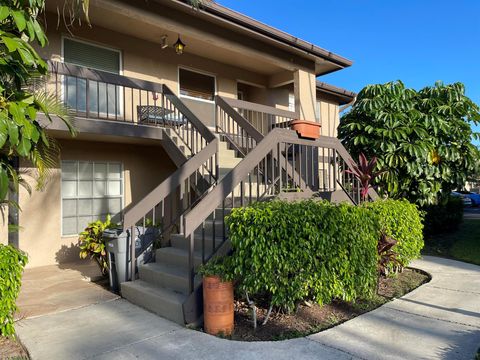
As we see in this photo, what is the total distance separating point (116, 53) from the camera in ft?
29.5

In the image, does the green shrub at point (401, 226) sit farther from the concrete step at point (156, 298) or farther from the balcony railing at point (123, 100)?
the balcony railing at point (123, 100)

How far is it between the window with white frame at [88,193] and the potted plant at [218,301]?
5.27 metres

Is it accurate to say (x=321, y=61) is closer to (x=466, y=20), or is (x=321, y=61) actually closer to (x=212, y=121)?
(x=212, y=121)

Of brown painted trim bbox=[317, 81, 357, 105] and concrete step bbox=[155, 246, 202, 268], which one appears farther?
brown painted trim bbox=[317, 81, 357, 105]

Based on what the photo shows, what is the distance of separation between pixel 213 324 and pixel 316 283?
4.09 feet

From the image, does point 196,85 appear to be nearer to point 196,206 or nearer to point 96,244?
point 96,244

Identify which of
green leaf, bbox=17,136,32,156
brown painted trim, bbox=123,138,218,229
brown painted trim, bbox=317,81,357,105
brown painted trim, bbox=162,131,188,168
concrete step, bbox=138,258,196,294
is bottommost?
concrete step, bbox=138,258,196,294

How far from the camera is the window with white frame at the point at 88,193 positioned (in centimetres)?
831

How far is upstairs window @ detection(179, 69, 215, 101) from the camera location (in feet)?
34.2

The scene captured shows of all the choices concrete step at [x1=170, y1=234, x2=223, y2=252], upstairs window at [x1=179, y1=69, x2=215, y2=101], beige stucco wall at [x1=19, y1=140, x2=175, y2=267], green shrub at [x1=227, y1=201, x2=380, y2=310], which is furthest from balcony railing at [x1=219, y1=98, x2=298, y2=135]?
green shrub at [x1=227, y1=201, x2=380, y2=310]

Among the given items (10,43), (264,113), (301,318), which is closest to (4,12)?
(10,43)

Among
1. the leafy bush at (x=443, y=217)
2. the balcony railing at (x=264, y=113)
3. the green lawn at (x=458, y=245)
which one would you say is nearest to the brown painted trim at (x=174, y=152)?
the balcony railing at (x=264, y=113)

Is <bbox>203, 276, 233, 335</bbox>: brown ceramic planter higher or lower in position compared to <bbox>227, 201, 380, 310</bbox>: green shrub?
lower

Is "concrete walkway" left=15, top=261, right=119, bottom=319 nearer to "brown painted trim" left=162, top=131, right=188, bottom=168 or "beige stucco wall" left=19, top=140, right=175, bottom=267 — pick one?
"beige stucco wall" left=19, top=140, right=175, bottom=267
